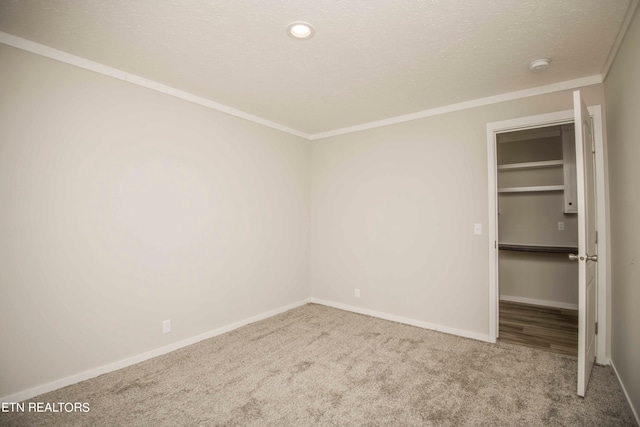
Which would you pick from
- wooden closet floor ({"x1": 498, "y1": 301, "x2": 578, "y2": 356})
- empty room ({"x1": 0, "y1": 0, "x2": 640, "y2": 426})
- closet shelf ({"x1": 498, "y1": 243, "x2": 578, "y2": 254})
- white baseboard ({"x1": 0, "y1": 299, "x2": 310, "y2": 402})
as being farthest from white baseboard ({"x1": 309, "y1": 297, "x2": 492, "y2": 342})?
closet shelf ({"x1": 498, "y1": 243, "x2": 578, "y2": 254})

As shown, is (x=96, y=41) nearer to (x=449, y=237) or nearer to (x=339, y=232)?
(x=339, y=232)

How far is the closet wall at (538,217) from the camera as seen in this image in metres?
4.29

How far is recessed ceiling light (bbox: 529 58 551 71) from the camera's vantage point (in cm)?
245

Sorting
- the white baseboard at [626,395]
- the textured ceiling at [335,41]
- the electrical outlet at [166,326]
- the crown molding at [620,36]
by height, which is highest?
the textured ceiling at [335,41]

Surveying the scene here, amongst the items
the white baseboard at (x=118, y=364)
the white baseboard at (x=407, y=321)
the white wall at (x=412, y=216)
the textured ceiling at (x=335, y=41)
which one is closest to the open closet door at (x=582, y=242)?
the textured ceiling at (x=335, y=41)

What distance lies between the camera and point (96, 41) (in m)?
2.20

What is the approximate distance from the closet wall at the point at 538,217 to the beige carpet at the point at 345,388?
2.01 metres

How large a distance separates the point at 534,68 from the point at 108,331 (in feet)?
13.4

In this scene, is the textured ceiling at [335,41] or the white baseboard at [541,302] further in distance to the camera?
the white baseboard at [541,302]

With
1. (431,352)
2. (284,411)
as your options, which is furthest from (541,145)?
(284,411)

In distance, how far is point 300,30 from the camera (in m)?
2.04

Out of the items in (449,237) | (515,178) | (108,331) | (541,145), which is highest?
(541,145)

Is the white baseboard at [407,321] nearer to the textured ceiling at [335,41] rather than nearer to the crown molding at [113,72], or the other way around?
the textured ceiling at [335,41]

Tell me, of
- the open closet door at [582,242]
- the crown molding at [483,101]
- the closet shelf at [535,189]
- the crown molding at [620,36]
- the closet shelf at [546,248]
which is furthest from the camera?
the closet shelf at [535,189]
